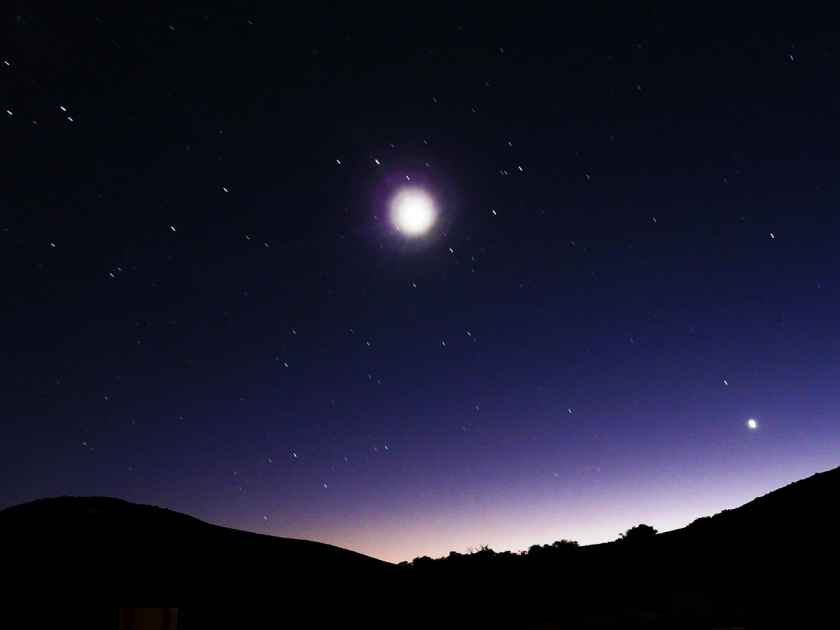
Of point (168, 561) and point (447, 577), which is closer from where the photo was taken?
point (447, 577)

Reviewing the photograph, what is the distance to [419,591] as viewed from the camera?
954 inches

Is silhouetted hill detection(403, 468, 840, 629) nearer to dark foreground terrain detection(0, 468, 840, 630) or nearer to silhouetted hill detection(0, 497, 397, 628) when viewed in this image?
dark foreground terrain detection(0, 468, 840, 630)

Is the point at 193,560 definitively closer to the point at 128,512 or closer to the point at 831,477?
the point at 128,512

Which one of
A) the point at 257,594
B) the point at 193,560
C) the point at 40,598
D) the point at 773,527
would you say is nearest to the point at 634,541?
the point at 773,527

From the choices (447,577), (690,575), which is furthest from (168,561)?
(690,575)

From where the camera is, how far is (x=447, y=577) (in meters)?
24.8

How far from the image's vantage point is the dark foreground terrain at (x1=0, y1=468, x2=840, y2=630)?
17.2 meters

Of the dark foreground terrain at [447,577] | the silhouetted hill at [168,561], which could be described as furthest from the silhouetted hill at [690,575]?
the silhouetted hill at [168,561]

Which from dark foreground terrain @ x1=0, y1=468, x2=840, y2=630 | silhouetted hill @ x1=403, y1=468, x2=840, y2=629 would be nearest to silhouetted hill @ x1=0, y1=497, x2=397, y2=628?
dark foreground terrain @ x1=0, y1=468, x2=840, y2=630

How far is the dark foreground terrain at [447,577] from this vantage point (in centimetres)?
1717

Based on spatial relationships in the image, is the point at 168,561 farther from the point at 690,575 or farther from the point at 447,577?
the point at 690,575

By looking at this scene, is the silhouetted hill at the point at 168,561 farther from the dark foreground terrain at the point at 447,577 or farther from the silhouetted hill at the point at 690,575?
the silhouetted hill at the point at 690,575

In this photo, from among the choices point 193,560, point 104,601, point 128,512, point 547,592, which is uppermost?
point 128,512

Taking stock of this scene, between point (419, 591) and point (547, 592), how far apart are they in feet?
18.6
